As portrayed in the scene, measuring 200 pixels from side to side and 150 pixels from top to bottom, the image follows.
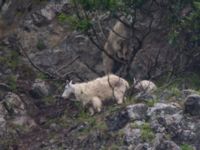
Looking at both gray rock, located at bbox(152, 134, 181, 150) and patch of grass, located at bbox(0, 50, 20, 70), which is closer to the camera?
gray rock, located at bbox(152, 134, 181, 150)

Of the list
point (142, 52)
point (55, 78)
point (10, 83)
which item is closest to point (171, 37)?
point (142, 52)

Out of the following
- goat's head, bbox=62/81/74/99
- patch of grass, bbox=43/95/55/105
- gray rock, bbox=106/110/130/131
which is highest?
goat's head, bbox=62/81/74/99

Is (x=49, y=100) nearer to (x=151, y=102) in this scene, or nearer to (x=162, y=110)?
(x=151, y=102)

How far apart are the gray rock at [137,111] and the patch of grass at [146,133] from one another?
12.8 inches

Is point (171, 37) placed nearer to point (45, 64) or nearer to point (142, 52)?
point (142, 52)

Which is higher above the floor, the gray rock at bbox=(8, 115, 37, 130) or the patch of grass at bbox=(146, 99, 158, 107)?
the patch of grass at bbox=(146, 99, 158, 107)

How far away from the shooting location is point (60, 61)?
19.9m

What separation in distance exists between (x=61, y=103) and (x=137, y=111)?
128 inches

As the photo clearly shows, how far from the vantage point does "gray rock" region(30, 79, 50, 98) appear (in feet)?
59.6

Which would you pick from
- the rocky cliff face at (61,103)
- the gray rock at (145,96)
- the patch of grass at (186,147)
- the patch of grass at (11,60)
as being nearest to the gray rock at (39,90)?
the rocky cliff face at (61,103)

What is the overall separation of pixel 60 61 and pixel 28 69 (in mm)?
1070

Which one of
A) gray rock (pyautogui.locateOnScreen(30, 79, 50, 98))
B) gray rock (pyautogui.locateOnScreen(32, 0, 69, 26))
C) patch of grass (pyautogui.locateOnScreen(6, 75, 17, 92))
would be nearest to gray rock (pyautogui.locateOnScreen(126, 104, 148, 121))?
gray rock (pyautogui.locateOnScreen(30, 79, 50, 98))

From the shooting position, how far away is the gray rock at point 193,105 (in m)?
14.3

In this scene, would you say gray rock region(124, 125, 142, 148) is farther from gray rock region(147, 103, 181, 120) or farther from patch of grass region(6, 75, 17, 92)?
patch of grass region(6, 75, 17, 92)
